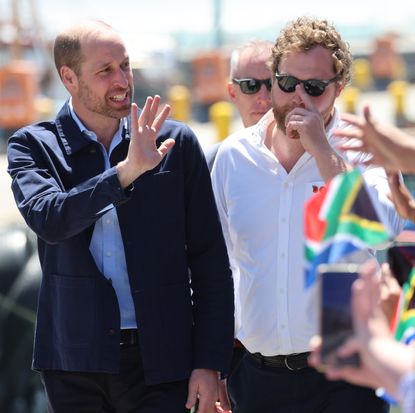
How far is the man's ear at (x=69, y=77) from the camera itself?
3.98m

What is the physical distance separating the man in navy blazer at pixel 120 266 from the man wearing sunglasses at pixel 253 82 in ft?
3.94

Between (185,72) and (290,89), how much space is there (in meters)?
22.7

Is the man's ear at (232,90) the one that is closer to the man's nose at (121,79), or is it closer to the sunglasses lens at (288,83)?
the sunglasses lens at (288,83)

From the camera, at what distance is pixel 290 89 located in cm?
393

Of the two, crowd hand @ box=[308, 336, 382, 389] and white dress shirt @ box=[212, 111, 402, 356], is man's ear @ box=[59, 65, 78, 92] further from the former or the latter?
crowd hand @ box=[308, 336, 382, 389]

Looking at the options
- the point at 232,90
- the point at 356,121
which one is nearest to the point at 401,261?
the point at 356,121

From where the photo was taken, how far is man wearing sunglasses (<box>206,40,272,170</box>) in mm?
5129

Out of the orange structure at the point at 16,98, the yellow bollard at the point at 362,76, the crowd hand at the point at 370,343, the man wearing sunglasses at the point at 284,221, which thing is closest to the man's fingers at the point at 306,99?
the man wearing sunglasses at the point at 284,221

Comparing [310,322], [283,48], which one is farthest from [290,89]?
[310,322]

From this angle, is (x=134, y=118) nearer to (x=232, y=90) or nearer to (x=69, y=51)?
(x=69, y=51)

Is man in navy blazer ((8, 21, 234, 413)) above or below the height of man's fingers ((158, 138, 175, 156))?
below

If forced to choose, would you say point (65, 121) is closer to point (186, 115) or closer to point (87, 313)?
point (87, 313)

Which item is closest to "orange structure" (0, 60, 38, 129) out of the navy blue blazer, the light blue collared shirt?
the navy blue blazer

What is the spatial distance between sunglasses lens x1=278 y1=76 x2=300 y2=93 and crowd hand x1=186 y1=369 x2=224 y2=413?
1.07m
